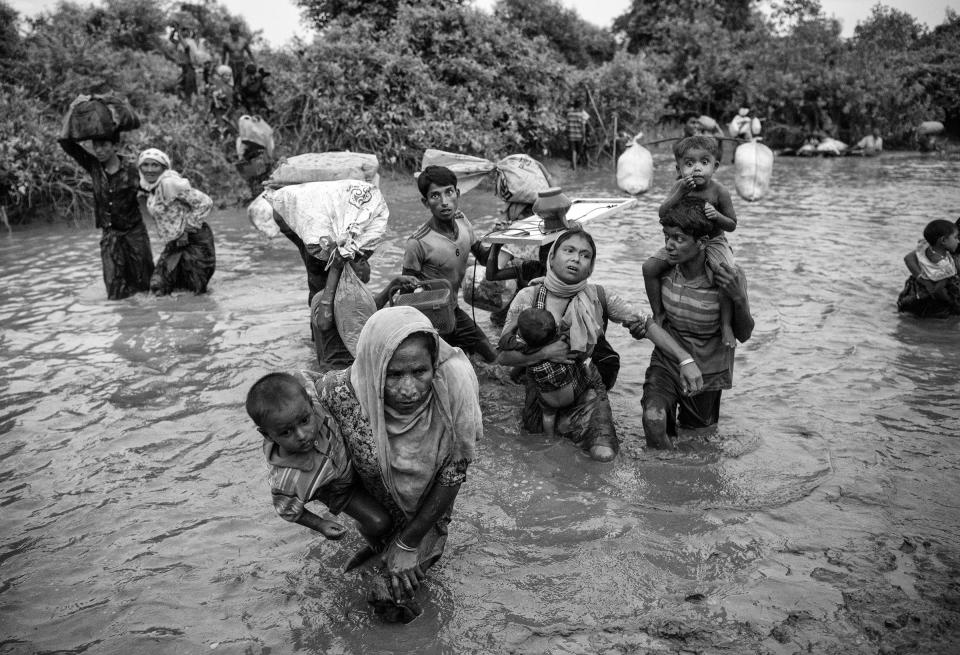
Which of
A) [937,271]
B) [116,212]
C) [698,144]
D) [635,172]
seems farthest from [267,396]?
[937,271]

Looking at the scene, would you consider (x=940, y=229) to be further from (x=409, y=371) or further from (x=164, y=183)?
(x=164, y=183)

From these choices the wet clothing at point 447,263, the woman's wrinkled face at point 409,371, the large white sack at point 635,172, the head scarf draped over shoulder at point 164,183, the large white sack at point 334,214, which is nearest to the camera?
the woman's wrinkled face at point 409,371

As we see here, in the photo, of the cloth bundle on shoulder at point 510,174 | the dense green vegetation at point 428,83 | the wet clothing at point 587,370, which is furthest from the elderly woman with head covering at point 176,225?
the dense green vegetation at point 428,83

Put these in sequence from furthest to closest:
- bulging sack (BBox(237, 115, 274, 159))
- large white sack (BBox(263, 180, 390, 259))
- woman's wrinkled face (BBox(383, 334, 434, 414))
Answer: bulging sack (BBox(237, 115, 274, 159)) → large white sack (BBox(263, 180, 390, 259)) → woman's wrinkled face (BBox(383, 334, 434, 414))

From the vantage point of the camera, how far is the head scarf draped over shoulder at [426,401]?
253 centimetres

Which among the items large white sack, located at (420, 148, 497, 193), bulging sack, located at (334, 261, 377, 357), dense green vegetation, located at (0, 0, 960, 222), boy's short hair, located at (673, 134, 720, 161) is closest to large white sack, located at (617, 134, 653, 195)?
large white sack, located at (420, 148, 497, 193)

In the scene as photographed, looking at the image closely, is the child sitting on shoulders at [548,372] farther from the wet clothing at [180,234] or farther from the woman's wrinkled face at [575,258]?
the wet clothing at [180,234]

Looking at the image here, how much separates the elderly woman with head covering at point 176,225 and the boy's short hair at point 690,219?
192 inches

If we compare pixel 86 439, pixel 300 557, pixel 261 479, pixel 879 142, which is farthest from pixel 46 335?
pixel 879 142

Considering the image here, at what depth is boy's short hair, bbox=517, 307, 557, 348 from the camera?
3.90 metres

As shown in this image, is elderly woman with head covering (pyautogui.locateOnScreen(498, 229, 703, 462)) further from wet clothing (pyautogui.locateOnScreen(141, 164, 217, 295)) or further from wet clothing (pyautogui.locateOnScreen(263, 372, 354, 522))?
wet clothing (pyautogui.locateOnScreen(141, 164, 217, 295))

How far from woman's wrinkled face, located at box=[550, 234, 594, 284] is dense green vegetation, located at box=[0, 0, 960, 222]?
9639 millimetres

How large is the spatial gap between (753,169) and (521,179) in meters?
1.73

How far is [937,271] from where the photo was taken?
636 cm
